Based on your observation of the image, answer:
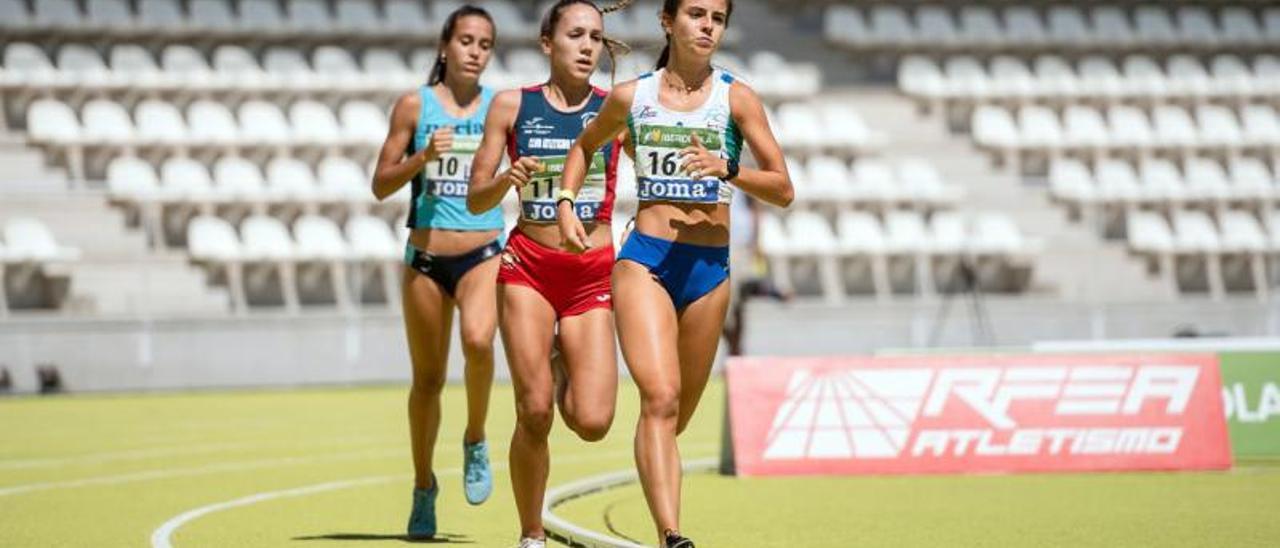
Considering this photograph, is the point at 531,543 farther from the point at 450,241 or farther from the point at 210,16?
the point at 210,16

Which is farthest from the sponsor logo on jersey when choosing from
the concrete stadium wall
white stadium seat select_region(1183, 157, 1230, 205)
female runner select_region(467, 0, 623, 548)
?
white stadium seat select_region(1183, 157, 1230, 205)

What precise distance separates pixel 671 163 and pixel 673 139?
9 cm

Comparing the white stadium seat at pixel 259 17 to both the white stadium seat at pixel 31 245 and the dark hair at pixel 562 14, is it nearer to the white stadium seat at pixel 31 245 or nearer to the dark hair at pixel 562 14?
the white stadium seat at pixel 31 245

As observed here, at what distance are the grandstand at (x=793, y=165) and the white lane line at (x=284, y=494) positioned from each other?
29.1 ft

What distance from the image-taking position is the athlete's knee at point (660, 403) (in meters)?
6.91

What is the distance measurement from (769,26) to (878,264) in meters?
6.71

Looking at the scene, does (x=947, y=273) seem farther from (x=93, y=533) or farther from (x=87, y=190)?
(x=93, y=533)

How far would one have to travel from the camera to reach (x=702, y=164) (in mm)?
6832

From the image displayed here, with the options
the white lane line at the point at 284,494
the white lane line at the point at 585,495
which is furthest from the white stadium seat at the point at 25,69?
the white lane line at the point at 585,495

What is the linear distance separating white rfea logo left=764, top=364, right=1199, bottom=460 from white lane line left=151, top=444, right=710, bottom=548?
1.25 m

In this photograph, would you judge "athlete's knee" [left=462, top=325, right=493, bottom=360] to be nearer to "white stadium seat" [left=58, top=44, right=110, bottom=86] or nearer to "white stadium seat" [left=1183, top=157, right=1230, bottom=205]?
"white stadium seat" [left=58, top=44, right=110, bottom=86]

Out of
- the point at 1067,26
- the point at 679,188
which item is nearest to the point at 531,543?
the point at 679,188

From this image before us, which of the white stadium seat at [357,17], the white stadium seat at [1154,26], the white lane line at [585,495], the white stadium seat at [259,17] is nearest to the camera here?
the white lane line at [585,495]

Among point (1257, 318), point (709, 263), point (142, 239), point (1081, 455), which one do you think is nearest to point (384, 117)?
point (142, 239)
